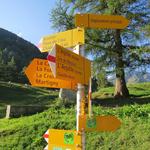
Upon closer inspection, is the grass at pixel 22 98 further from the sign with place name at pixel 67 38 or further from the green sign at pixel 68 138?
the green sign at pixel 68 138

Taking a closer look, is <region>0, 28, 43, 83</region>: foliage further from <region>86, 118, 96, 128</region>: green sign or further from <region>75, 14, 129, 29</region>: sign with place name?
<region>86, 118, 96, 128</region>: green sign

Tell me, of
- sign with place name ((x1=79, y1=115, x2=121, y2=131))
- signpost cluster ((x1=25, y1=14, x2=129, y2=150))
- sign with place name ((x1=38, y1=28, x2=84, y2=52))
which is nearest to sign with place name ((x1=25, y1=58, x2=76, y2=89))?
signpost cluster ((x1=25, y1=14, x2=129, y2=150))

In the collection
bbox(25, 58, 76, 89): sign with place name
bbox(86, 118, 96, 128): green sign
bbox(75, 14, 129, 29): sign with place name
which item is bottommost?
bbox(86, 118, 96, 128): green sign

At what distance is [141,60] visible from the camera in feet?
83.3

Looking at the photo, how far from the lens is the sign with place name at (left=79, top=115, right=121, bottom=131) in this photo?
6.60m

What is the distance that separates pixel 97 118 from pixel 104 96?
20.4 meters

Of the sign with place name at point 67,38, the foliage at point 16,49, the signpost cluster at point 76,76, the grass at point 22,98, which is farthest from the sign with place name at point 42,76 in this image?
the foliage at point 16,49

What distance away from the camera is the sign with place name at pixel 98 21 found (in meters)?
6.94

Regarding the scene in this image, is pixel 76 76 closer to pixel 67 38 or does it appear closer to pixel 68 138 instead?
pixel 67 38

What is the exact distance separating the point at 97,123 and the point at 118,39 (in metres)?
19.7

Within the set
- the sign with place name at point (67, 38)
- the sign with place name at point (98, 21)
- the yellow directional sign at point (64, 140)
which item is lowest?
the yellow directional sign at point (64, 140)

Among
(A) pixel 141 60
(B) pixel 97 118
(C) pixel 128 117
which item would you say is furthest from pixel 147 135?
(A) pixel 141 60

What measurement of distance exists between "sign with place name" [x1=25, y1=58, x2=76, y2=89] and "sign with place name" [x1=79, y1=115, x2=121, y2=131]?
0.58 m

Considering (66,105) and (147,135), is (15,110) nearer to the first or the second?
(66,105)
